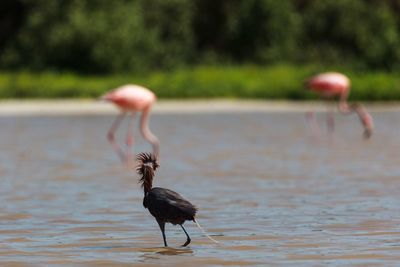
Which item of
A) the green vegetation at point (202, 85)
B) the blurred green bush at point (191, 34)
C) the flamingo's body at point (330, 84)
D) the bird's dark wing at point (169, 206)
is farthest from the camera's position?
the blurred green bush at point (191, 34)

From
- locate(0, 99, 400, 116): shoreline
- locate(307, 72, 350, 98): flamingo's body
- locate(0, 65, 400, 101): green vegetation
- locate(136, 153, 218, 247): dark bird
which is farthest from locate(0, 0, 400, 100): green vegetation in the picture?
locate(136, 153, 218, 247): dark bird

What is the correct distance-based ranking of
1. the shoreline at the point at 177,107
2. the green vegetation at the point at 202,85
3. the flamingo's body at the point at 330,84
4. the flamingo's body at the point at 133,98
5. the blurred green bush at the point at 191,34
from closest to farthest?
1. the flamingo's body at the point at 133,98
2. the flamingo's body at the point at 330,84
3. the shoreline at the point at 177,107
4. the green vegetation at the point at 202,85
5. the blurred green bush at the point at 191,34

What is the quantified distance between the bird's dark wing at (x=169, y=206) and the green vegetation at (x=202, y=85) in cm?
2613

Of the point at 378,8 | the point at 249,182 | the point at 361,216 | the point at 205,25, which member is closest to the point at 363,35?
the point at 378,8

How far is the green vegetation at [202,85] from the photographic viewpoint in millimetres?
34844

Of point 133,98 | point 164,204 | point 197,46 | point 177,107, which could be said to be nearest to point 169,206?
point 164,204

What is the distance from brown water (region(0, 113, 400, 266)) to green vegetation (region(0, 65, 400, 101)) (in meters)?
12.9

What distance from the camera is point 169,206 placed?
827cm

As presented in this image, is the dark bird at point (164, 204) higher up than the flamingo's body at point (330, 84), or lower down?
lower down

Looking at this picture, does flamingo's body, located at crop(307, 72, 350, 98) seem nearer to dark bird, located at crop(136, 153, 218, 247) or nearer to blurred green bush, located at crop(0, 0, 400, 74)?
blurred green bush, located at crop(0, 0, 400, 74)

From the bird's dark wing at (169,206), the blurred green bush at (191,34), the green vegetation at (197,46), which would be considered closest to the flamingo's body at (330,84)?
the green vegetation at (197,46)

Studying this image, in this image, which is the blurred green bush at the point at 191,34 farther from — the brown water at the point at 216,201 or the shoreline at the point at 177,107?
the brown water at the point at 216,201

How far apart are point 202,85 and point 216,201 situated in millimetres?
24604

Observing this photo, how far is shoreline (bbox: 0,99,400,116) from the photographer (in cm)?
3167
